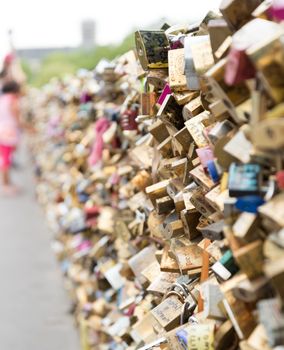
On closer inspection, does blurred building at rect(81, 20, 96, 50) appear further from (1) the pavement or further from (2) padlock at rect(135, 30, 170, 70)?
(2) padlock at rect(135, 30, 170, 70)

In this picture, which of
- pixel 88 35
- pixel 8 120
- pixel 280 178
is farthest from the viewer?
pixel 88 35

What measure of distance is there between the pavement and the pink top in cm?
119

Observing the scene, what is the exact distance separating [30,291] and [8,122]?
424 cm

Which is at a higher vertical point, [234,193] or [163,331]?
[234,193]

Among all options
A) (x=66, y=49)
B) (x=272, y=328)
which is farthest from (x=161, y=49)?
(x=66, y=49)

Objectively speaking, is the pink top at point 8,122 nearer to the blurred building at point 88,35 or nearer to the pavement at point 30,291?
the pavement at point 30,291

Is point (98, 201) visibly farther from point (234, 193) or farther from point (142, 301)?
point (234, 193)

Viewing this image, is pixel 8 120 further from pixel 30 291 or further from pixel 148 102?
pixel 148 102

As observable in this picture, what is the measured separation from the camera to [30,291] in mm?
5418

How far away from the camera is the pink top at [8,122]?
925 centimetres

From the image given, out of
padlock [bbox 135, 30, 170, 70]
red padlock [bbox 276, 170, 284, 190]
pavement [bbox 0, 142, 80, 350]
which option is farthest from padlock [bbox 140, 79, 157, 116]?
pavement [bbox 0, 142, 80, 350]

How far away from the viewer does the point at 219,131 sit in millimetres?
1618

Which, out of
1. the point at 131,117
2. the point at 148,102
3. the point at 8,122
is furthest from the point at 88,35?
the point at 148,102

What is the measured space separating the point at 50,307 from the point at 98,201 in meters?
1.19
